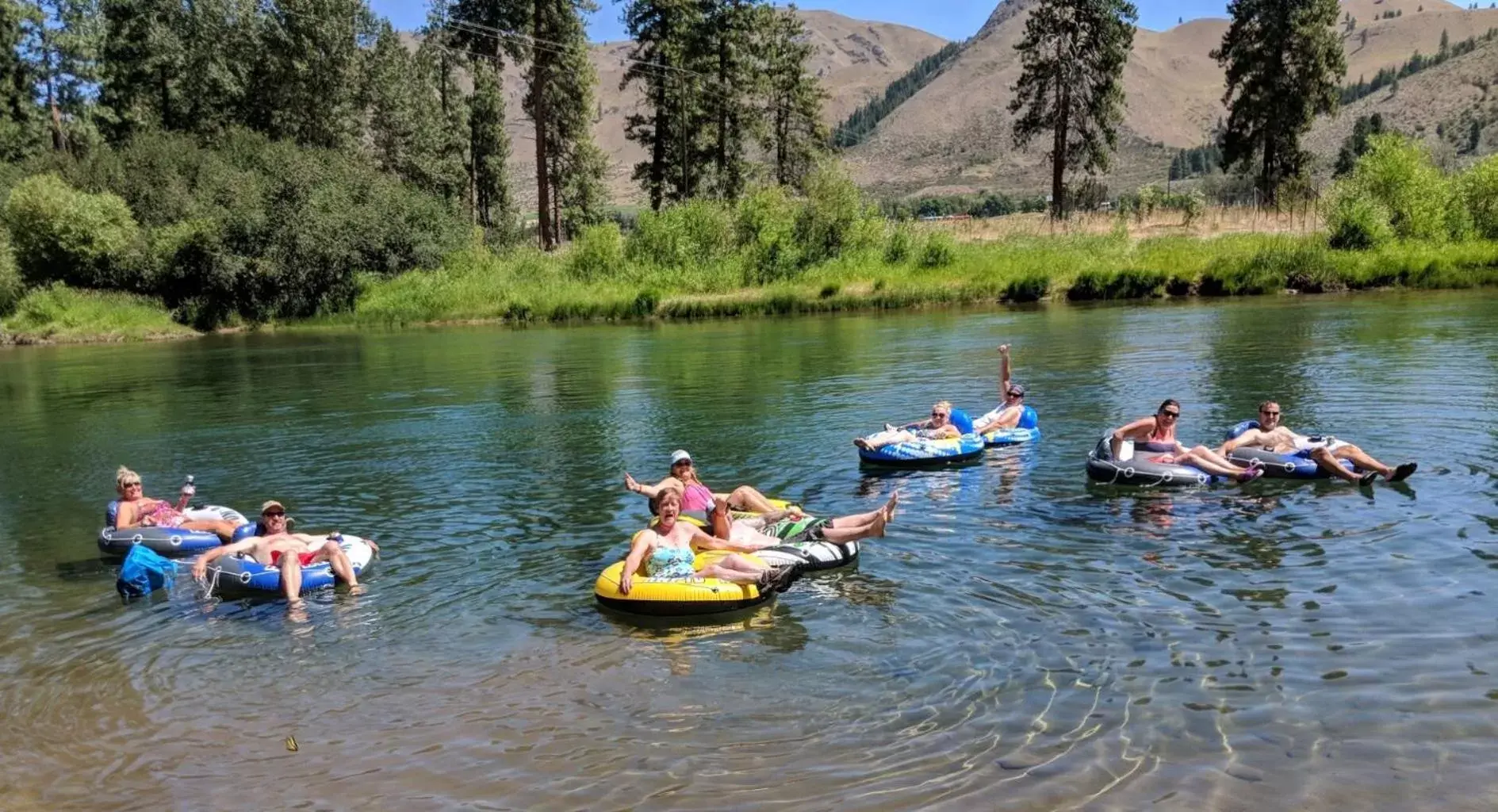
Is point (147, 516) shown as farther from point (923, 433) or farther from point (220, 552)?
point (923, 433)

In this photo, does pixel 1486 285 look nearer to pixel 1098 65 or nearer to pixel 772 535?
pixel 1098 65

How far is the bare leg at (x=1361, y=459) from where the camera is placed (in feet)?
48.3

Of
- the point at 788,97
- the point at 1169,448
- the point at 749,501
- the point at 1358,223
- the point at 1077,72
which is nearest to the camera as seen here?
the point at 749,501

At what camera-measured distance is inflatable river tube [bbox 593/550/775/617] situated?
10.7 metres

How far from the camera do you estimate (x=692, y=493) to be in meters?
13.7

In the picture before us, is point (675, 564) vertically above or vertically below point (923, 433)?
below

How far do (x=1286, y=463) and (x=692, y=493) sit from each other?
8223 mm

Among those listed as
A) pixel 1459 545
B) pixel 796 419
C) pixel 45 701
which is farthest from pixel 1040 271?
pixel 45 701

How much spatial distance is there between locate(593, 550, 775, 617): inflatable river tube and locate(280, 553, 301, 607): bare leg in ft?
12.1

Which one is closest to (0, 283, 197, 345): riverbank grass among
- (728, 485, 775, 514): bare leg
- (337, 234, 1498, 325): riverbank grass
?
(337, 234, 1498, 325): riverbank grass

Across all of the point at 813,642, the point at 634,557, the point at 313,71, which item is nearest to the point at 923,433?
the point at 634,557

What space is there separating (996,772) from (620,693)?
322 centimetres

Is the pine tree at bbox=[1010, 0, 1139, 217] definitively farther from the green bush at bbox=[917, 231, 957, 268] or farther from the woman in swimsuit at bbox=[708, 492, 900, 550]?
the woman in swimsuit at bbox=[708, 492, 900, 550]

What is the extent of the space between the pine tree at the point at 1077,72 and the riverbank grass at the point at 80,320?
155 feet
